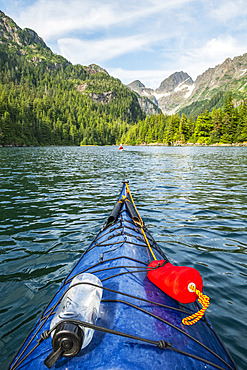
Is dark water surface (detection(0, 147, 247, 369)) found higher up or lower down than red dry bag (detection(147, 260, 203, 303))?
lower down

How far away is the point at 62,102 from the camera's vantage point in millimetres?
172250

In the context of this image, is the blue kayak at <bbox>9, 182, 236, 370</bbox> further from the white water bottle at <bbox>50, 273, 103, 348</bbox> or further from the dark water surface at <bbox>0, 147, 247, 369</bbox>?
the dark water surface at <bbox>0, 147, 247, 369</bbox>

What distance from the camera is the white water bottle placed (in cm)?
175

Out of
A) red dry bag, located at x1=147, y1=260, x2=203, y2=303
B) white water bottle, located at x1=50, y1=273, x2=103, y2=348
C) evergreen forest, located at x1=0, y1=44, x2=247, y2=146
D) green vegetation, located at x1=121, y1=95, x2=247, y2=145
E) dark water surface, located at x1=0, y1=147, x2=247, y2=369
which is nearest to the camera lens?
white water bottle, located at x1=50, y1=273, x2=103, y2=348

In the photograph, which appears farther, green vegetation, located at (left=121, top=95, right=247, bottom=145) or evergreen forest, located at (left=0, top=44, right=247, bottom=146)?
evergreen forest, located at (left=0, top=44, right=247, bottom=146)

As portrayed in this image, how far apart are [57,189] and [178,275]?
38.9 ft

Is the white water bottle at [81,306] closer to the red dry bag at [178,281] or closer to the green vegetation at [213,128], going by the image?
the red dry bag at [178,281]

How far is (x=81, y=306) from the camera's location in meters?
1.85

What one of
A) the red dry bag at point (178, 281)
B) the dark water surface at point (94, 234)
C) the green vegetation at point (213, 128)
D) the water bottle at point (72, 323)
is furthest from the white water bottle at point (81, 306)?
the green vegetation at point (213, 128)

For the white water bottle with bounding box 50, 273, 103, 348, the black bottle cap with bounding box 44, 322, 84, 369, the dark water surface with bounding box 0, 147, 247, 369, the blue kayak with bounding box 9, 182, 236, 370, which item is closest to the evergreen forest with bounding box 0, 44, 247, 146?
the dark water surface with bounding box 0, 147, 247, 369

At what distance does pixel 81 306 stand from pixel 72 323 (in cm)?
18

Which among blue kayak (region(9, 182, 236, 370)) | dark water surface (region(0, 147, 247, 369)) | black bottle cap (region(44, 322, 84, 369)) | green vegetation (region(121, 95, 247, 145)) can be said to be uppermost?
green vegetation (region(121, 95, 247, 145))

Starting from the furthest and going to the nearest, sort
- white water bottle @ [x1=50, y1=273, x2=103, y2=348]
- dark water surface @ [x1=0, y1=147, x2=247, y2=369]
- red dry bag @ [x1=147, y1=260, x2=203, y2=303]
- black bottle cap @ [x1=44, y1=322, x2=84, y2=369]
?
1. dark water surface @ [x1=0, y1=147, x2=247, y2=369]
2. red dry bag @ [x1=147, y1=260, x2=203, y2=303]
3. white water bottle @ [x1=50, y1=273, x2=103, y2=348]
4. black bottle cap @ [x1=44, y1=322, x2=84, y2=369]

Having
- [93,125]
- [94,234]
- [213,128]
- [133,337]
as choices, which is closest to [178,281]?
[133,337]
